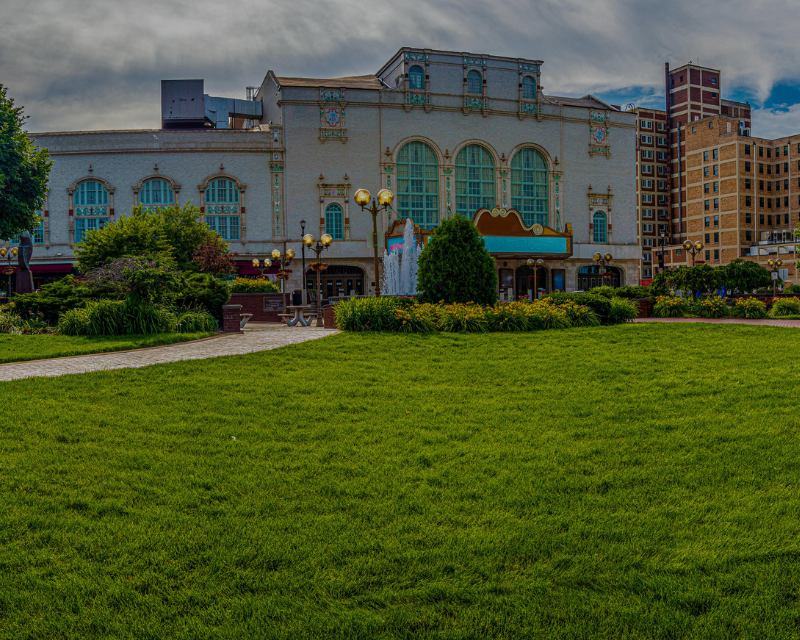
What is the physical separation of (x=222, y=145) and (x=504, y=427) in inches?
1874

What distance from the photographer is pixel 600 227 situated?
2269 inches

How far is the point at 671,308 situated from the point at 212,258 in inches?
955

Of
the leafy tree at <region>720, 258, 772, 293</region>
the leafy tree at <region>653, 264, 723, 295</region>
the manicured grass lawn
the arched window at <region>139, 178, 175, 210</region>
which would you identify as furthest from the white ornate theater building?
the manicured grass lawn

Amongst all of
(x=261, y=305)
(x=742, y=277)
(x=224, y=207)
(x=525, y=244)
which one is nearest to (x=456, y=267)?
(x=261, y=305)

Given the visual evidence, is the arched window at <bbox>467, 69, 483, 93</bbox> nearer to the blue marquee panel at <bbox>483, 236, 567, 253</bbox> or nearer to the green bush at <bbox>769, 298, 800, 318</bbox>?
the blue marquee panel at <bbox>483, 236, 567, 253</bbox>

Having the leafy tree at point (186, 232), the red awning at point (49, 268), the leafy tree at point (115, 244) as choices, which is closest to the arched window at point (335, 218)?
the leafy tree at point (186, 232)

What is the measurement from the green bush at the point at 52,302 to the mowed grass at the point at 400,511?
10.8 m

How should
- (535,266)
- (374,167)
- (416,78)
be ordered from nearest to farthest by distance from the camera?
(535,266) → (374,167) → (416,78)

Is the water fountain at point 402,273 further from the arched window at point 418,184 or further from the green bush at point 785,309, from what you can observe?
the arched window at point 418,184

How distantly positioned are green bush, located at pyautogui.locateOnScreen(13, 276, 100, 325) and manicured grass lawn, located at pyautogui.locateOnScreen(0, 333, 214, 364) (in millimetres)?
3123

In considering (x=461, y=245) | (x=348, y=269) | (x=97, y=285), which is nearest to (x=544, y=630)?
(x=461, y=245)

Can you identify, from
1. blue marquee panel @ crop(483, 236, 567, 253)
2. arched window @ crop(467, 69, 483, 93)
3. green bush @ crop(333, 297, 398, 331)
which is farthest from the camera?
arched window @ crop(467, 69, 483, 93)

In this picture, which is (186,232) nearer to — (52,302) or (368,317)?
(52,302)

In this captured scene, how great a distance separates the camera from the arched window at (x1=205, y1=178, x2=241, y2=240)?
49.6 meters
